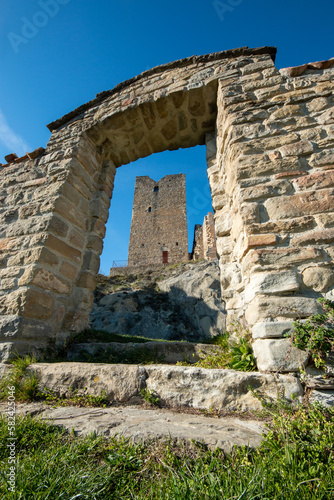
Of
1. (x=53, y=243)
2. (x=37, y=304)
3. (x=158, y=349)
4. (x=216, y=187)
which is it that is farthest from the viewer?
(x=216, y=187)

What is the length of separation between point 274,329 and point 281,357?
168mm

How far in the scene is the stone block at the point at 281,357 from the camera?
1.49 m

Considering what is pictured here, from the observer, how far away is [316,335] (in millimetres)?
1450

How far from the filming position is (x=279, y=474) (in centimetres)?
90

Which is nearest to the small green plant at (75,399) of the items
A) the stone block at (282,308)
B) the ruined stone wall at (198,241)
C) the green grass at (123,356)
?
the green grass at (123,356)

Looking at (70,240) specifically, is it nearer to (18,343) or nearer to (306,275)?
(18,343)

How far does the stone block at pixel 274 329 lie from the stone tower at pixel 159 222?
Answer: 1811 centimetres

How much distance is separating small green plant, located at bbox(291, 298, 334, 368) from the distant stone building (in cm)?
1198

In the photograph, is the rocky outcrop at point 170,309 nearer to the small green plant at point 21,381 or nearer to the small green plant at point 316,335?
the small green plant at point 21,381

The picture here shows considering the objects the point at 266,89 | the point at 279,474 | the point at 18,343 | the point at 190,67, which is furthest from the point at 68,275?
the point at 190,67

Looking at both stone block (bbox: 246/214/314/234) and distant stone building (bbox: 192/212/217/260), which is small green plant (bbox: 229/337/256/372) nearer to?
stone block (bbox: 246/214/314/234)

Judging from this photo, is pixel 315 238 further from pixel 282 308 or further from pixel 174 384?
pixel 174 384

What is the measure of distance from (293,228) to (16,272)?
2.68m

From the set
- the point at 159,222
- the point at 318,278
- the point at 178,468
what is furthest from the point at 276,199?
the point at 159,222
